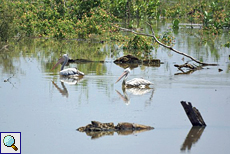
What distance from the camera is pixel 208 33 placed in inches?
1257

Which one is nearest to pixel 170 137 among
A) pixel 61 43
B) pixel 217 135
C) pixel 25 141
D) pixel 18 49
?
pixel 217 135

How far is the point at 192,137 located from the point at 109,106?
279cm

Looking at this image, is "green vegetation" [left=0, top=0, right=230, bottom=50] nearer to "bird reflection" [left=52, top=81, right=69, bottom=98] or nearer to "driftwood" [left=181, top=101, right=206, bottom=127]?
"bird reflection" [left=52, top=81, right=69, bottom=98]

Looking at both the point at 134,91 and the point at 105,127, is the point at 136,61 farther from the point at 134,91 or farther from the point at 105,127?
the point at 105,127

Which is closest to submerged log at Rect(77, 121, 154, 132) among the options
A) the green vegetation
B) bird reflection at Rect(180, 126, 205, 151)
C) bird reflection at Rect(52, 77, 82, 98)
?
bird reflection at Rect(180, 126, 205, 151)

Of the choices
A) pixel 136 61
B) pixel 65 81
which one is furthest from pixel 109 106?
pixel 136 61

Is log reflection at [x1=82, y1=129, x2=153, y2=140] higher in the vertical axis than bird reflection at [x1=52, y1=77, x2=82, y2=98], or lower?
lower

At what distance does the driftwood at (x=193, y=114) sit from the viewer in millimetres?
10305

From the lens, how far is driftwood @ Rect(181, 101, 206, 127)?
10.3 m

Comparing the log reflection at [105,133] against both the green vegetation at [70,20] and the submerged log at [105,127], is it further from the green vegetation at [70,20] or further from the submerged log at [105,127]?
the green vegetation at [70,20]

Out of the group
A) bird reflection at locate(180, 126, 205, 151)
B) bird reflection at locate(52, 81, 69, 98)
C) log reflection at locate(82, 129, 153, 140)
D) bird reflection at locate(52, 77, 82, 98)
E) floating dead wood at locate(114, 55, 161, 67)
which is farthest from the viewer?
floating dead wood at locate(114, 55, 161, 67)

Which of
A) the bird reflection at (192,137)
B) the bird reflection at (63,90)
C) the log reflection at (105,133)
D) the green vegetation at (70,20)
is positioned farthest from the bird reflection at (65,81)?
the green vegetation at (70,20)

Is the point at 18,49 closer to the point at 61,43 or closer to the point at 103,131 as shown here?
the point at 61,43

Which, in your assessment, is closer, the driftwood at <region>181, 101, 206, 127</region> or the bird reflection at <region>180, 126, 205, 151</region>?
the bird reflection at <region>180, 126, 205, 151</region>
